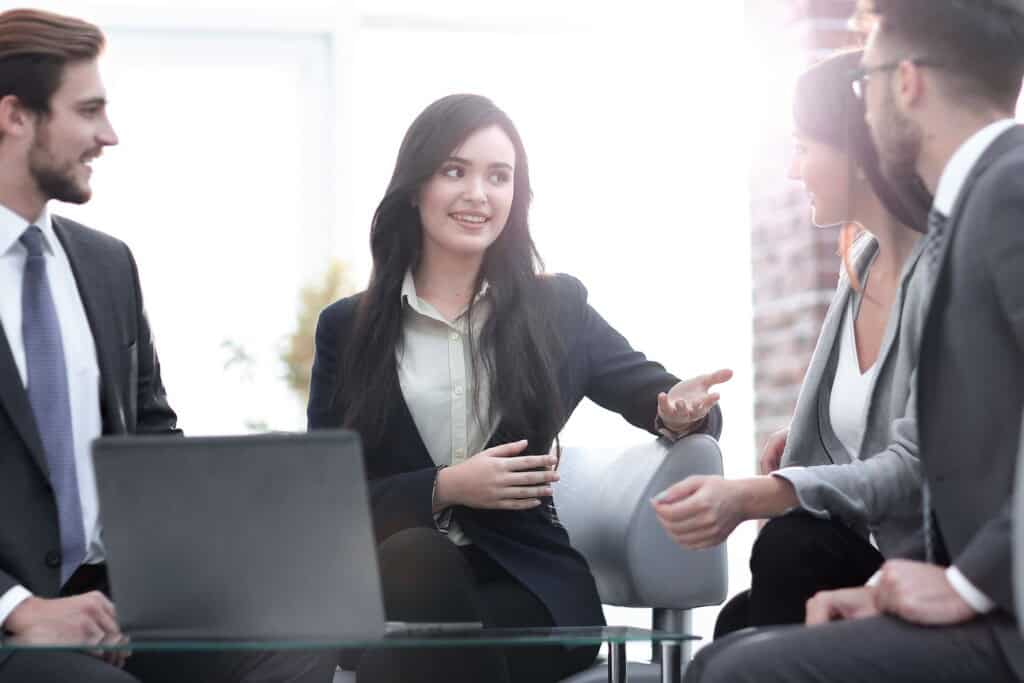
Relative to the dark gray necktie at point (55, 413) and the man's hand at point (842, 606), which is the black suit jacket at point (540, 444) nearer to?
the dark gray necktie at point (55, 413)

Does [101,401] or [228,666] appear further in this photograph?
[101,401]

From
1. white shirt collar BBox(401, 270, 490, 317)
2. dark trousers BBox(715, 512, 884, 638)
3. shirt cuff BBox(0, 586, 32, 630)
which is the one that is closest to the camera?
shirt cuff BBox(0, 586, 32, 630)

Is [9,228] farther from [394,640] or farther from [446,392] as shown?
[394,640]

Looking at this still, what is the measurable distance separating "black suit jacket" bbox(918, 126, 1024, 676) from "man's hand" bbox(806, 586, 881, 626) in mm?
114

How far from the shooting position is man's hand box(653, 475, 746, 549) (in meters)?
1.96

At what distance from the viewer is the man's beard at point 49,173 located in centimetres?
244

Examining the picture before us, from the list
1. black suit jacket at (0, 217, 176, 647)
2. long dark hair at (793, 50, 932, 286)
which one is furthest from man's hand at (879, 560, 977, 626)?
black suit jacket at (0, 217, 176, 647)

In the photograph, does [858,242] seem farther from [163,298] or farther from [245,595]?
[163,298]

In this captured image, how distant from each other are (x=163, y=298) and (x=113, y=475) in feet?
13.9

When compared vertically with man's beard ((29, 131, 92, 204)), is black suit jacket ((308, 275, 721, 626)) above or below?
below

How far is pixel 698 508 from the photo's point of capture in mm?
1964

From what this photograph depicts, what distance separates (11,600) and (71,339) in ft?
1.67

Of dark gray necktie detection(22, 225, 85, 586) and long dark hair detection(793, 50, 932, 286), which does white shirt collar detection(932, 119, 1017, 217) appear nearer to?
long dark hair detection(793, 50, 932, 286)

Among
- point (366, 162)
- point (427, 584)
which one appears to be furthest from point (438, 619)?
point (366, 162)
